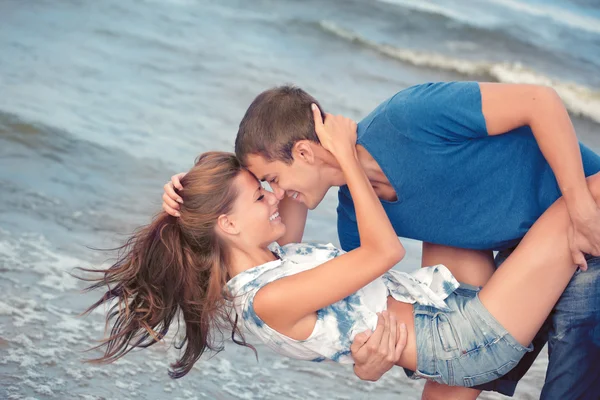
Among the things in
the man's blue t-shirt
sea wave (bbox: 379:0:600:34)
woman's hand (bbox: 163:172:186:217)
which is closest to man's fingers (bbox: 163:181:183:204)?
woman's hand (bbox: 163:172:186:217)

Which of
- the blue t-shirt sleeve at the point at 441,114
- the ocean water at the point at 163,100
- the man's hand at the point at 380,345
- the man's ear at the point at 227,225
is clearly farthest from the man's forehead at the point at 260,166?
the ocean water at the point at 163,100

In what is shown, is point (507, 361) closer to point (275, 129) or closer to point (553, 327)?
point (553, 327)

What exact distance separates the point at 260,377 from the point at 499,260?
1316 millimetres

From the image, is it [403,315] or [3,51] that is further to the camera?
[3,51]

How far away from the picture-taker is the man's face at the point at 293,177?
289 centimetres

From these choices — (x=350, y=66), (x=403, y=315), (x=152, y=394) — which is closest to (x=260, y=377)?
(x=152, y=394)

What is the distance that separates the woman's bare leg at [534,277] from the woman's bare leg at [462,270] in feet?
1.00

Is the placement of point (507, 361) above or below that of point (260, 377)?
above

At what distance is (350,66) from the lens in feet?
35.3

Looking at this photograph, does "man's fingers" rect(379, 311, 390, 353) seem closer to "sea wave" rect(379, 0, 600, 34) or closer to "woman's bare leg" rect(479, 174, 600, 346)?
"woman's bare leg" rect(479, 174, 600, 346)

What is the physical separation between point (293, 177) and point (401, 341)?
652mm

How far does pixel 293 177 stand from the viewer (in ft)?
9.53

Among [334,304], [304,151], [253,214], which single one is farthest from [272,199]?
[334,304]

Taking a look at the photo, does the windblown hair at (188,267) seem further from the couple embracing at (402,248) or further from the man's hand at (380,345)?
the man's hand at (380,345)
